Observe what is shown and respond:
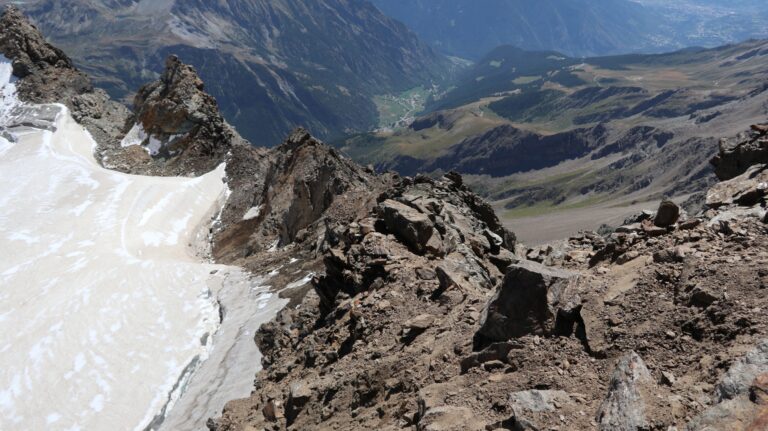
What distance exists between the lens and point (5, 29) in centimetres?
7581

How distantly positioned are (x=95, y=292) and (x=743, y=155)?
33970 millimetres

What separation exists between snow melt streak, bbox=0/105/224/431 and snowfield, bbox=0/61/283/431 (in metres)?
0.08

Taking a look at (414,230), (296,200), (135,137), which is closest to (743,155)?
(414,230)

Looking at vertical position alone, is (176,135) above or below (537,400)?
below

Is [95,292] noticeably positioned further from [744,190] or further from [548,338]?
[744,190]

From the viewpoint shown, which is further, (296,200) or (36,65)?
(36,65)

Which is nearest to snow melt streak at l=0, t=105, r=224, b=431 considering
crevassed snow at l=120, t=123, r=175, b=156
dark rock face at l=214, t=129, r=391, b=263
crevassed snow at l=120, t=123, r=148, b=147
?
dark rock face at l=214, t=129, r=391, b=263

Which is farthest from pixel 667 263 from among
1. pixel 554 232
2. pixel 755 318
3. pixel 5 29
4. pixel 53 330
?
pixel 554 232

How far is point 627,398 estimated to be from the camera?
31.2ft

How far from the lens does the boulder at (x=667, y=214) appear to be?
1536 centimetres

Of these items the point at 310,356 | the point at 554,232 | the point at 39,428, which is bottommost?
the point at 554,232

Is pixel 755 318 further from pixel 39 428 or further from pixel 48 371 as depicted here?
pixel 48 371

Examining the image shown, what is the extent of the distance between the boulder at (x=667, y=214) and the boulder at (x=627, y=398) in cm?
647

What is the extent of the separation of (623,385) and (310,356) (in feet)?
33.8
